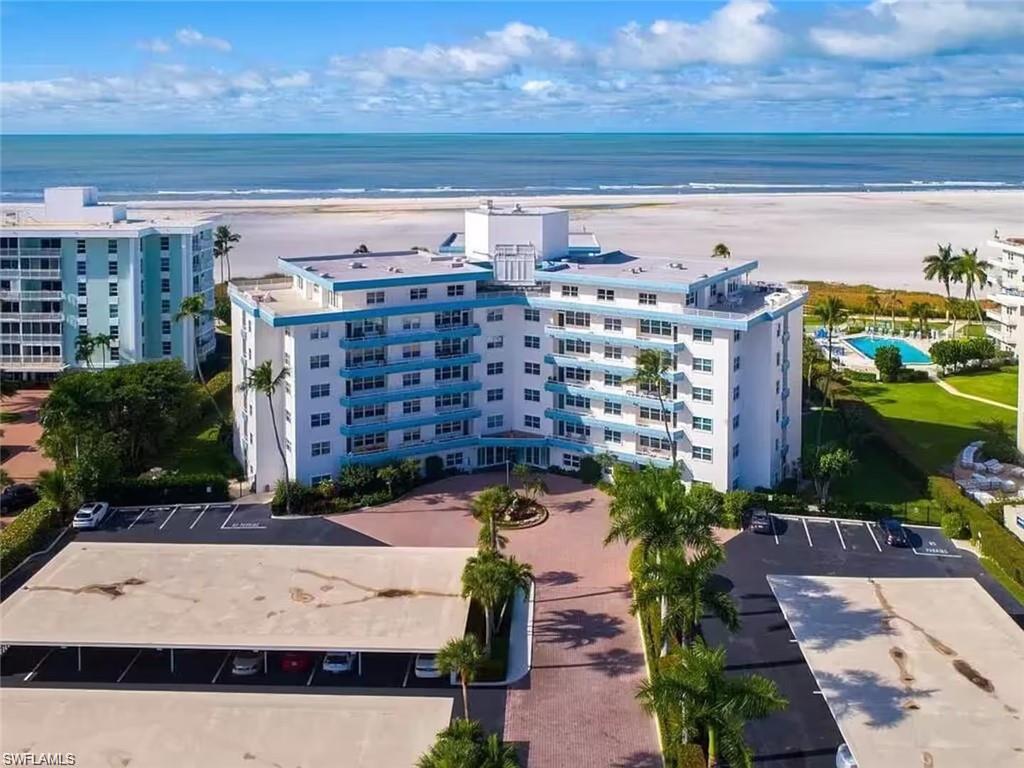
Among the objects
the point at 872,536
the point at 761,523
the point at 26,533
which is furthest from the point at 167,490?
the point at 872,536

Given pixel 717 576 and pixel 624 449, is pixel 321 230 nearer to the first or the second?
pixel 624 449

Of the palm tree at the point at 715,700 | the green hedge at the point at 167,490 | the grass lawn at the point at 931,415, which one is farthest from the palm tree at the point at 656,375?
the palm tree at the point at 715,700

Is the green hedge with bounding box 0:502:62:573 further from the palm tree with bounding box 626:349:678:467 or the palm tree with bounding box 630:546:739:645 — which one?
the palm tree with bounding box 626:349:678:467

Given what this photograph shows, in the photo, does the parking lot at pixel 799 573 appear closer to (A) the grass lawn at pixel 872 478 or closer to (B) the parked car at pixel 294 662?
(A) the grass lawn at pixel 872 478

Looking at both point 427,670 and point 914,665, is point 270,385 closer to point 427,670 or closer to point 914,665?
point 427,670

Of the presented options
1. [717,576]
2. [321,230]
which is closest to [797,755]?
[717,576]
